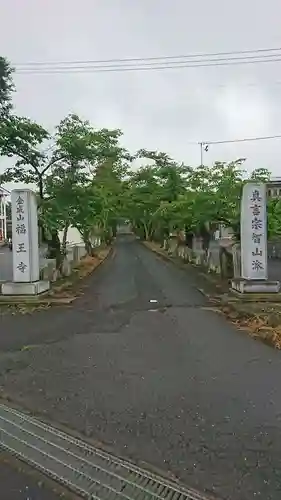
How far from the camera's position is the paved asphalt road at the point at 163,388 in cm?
381

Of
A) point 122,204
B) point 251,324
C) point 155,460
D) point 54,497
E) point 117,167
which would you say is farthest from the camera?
point 122,204

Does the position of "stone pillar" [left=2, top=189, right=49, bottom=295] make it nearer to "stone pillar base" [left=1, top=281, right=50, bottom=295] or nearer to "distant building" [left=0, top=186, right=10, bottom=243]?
"stone pillar base" [left=1, top=281, right=50, bottom=295]

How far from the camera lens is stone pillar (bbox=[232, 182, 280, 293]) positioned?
1217cm

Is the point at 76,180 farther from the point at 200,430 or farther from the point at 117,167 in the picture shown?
the point at 117,167

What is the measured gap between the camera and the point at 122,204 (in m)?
39.7

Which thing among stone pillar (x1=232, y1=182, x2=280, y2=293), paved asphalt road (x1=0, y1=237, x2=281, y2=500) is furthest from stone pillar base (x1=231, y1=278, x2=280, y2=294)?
paved asphalt road (x1=0, y1=237, x2=281, y2=500)

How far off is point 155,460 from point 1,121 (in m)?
13.4

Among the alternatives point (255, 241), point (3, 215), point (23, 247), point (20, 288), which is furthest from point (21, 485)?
point (3, 215)

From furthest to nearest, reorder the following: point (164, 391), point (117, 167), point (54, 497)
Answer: point (117, 167) → point (164, 391) → point (54, 497)

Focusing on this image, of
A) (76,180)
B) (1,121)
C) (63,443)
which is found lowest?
(63,443)

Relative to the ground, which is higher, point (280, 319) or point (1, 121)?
point (1, 121)

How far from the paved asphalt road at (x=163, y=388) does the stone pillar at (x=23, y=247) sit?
192 centimetres

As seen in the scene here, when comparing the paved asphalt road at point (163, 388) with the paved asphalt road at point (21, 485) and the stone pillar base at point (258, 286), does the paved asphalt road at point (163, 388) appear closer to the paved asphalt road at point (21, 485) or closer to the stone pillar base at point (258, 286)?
the paved asphalt road at point (21, 485)

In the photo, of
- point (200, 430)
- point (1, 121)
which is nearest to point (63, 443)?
point (200, 430)
